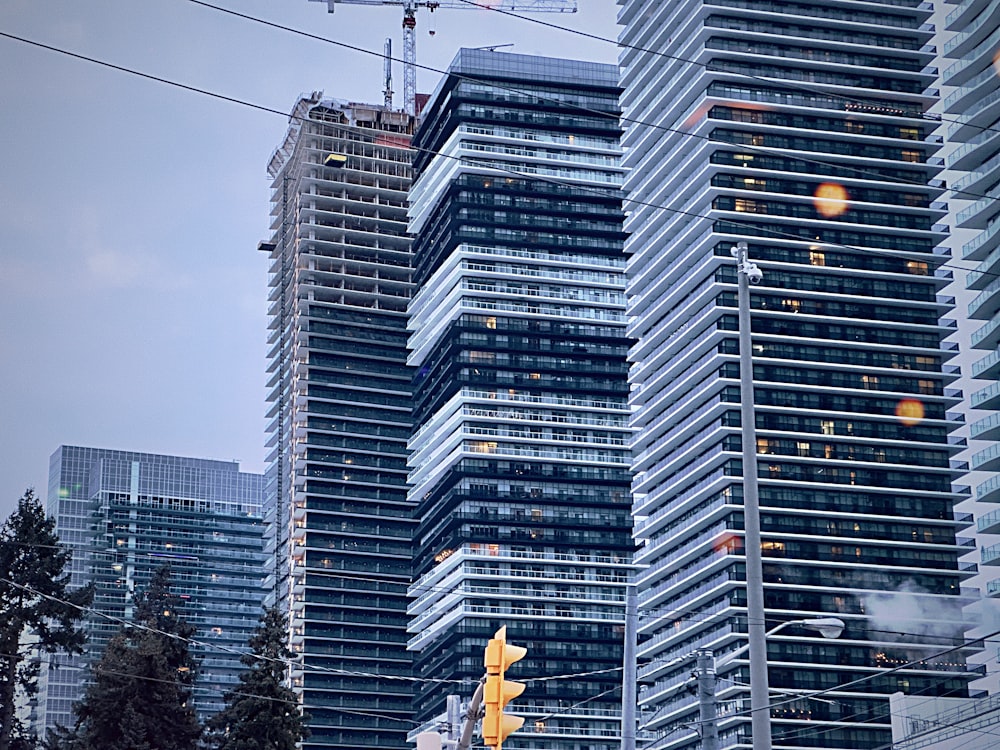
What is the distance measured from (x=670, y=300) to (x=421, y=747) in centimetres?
17727

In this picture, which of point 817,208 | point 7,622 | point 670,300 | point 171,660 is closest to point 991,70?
point 817,208

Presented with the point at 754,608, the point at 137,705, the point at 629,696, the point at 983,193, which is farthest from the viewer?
the point at 983,193

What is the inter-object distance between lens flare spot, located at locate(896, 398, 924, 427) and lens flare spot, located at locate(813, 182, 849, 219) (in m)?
24.4

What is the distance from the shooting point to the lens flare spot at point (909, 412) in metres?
188

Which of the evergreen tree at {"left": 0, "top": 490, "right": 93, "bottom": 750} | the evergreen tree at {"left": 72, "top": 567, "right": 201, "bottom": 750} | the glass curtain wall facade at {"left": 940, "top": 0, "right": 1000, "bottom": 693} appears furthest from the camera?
the glass curtain wall facade at {"left": 940, "top": 0, "right": 1000, "bottom": 693}

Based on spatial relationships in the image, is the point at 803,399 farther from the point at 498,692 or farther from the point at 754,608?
the point at 498,692

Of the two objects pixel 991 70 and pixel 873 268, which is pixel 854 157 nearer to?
pixel 873 268

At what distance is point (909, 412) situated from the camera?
18812cm

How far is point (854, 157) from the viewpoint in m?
197

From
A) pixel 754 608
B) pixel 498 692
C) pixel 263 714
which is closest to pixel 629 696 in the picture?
pixel 754 608

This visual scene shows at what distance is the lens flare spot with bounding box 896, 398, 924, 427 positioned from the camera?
616ft

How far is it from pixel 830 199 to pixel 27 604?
13925 centimetres

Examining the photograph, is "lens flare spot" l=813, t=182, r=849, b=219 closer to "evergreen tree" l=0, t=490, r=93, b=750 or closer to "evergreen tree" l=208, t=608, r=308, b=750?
"evergreen tree" l=208, t=608, r=308, b=750

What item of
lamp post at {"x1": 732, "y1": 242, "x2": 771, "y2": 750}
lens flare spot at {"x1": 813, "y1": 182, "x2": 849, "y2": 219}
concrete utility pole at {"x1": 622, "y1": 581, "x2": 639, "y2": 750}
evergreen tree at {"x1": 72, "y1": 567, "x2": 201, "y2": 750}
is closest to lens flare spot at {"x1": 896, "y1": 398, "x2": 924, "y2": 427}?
lens flare spot at {"x1": 813, "y1": 182, "x2": 849, "y2": 219}
